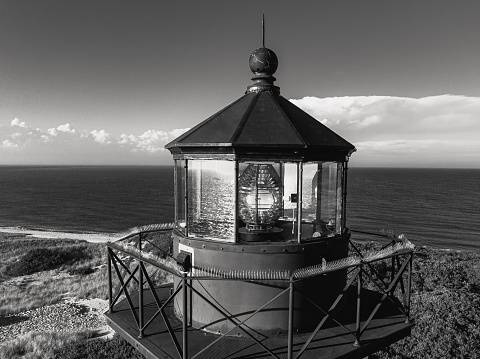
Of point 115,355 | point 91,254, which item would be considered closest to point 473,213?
point 91,254

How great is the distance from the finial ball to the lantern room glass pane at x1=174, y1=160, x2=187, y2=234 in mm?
3107

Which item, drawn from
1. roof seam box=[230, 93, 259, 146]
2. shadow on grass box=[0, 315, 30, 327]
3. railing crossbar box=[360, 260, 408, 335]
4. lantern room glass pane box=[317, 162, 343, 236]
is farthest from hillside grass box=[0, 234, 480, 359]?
roof seam box=[230, 93, 259, 146]

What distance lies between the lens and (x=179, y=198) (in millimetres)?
9352

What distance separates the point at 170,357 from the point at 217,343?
1001 mm

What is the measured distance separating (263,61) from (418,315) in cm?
1380

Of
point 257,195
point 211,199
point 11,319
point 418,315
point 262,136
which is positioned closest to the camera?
point 262,136

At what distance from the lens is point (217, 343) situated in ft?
23.2

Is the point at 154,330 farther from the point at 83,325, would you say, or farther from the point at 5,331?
the point at 5,331

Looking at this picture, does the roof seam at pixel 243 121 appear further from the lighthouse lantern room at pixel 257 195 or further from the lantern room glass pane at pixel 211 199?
the lantern room glass pane at pixel 211 199

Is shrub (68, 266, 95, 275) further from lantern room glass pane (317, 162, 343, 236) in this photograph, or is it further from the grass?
lantern room glass pane (317, 162, 343, 236)

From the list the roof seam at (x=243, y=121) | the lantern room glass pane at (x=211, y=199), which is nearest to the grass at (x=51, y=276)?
the lantern room glass pane at (x=211, y=199)

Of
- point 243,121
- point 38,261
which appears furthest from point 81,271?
point 243,121

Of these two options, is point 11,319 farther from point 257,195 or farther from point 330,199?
point 330,199

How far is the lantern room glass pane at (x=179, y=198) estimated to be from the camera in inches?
335
